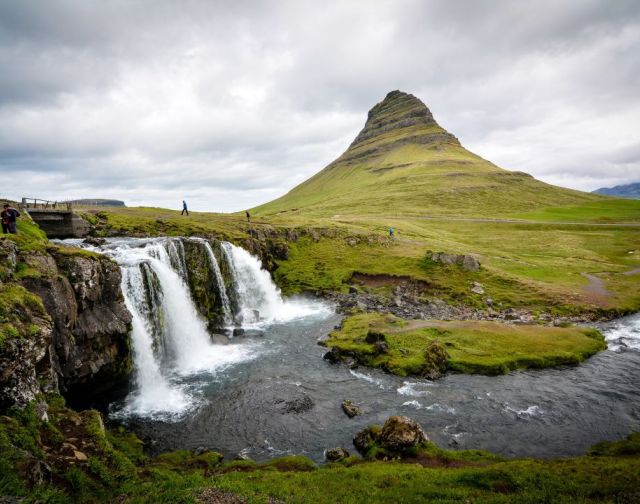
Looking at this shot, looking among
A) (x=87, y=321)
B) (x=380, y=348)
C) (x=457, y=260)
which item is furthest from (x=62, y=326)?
(x=457, y=260)

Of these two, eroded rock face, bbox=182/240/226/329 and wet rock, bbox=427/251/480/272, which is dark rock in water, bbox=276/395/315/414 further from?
wet rock, bbox=427/251/480/272

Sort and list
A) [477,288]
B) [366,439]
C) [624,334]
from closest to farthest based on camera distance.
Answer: [366,439] → [624,334] → [477,288]

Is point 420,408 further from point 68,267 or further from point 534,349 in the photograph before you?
point 68,267

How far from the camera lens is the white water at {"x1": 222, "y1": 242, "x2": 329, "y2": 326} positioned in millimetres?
54531

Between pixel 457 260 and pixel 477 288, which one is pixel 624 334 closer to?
pixel 477 288

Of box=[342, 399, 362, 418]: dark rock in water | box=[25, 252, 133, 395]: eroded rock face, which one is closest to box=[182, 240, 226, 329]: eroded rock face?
box=[25, 252, 133, 395]: eroded rock face

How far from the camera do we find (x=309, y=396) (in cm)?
2936

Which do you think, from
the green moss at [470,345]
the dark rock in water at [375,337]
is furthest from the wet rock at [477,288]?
the dark rock in water at [375,337]

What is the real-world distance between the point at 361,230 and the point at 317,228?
1169 centimetres

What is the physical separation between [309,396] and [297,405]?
1.70 m

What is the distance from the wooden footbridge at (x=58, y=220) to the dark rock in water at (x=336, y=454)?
160 ft

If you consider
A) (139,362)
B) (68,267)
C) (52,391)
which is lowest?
(139,362)

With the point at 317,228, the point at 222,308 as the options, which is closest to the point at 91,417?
the point at 222,308

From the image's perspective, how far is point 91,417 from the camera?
1988 cm
